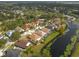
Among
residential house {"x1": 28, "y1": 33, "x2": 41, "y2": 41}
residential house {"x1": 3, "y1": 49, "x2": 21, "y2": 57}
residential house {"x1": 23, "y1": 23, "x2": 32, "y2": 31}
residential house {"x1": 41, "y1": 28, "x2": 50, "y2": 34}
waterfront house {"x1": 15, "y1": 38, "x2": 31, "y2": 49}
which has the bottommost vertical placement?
residential house {"x1": 3, "y1": 49, "x2": 21, "y2": 57}

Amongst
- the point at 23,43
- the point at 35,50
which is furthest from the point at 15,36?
the point at 35,50

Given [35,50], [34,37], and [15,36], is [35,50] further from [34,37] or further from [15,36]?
[15,36]

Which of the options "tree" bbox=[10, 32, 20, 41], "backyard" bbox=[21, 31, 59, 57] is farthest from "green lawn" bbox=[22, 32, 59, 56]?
"tree" bbox=[10, 32, 20, 41]

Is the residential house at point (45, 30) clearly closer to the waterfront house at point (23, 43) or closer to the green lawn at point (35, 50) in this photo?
the green lawn at point (35, 50)

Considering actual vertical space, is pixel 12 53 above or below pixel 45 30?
below

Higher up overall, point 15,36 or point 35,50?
point 15,36

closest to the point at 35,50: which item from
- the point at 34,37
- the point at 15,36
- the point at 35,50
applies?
the point at 35,50

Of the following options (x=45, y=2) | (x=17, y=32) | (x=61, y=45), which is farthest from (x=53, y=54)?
(x=45, y=2)

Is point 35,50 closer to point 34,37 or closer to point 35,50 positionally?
point 35,50

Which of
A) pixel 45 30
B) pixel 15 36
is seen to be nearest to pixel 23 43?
pixel 15 36

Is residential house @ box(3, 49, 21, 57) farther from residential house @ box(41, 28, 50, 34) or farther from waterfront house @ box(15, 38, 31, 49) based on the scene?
residential house @ box(41, 28, 50, 34)

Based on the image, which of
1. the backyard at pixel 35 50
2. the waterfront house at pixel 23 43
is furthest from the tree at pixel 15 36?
the backyard at pixel 35 50

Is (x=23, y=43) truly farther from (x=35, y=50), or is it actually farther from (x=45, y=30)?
(x=45, y=30)
